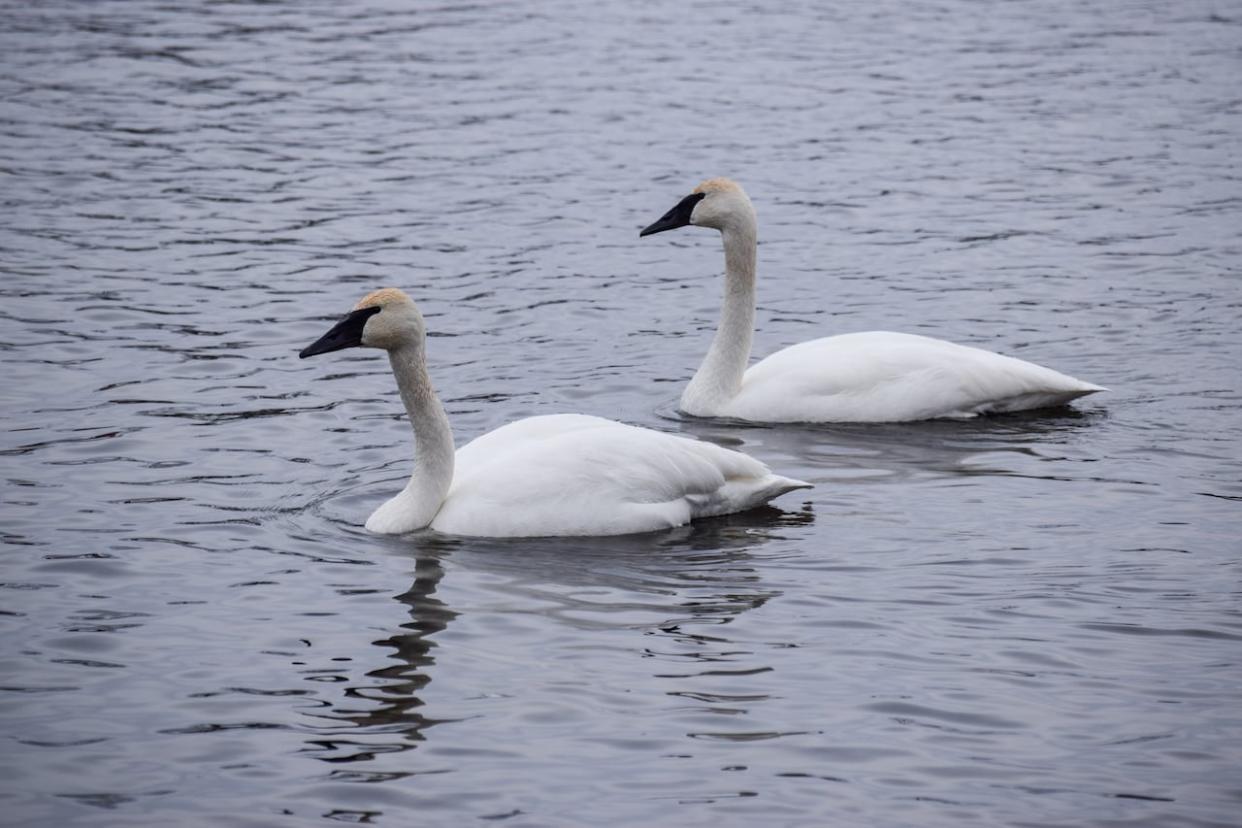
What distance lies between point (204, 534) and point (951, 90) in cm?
1787

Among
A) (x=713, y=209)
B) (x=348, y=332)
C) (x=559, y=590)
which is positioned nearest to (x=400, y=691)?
(x=559, y=590)

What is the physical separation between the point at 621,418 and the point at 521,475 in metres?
2.87

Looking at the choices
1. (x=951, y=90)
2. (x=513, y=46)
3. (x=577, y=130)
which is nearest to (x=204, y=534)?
(x=577, y=130)

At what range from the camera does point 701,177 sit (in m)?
21.2

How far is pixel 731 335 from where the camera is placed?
13.3m

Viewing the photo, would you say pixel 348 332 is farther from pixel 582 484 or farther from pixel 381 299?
A: pixel 582 484

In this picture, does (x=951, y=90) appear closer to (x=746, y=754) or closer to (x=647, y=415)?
(x=647, y=415)

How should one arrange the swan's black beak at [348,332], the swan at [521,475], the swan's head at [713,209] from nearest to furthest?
the swan's black beak at [348,332] → the swan at [521,475] → the swan's head at [713,209]

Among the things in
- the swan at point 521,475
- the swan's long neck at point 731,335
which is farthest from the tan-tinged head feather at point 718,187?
the swan at point 521,475

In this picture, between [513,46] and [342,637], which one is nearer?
[342,637]

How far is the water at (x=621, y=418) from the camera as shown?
7.53 meters

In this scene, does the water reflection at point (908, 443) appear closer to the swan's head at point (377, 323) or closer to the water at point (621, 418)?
the water at point (621, 418)

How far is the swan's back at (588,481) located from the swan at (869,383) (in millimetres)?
2141

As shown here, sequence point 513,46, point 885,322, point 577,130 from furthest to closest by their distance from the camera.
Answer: point 513,46, point 577,130, point 885,322
